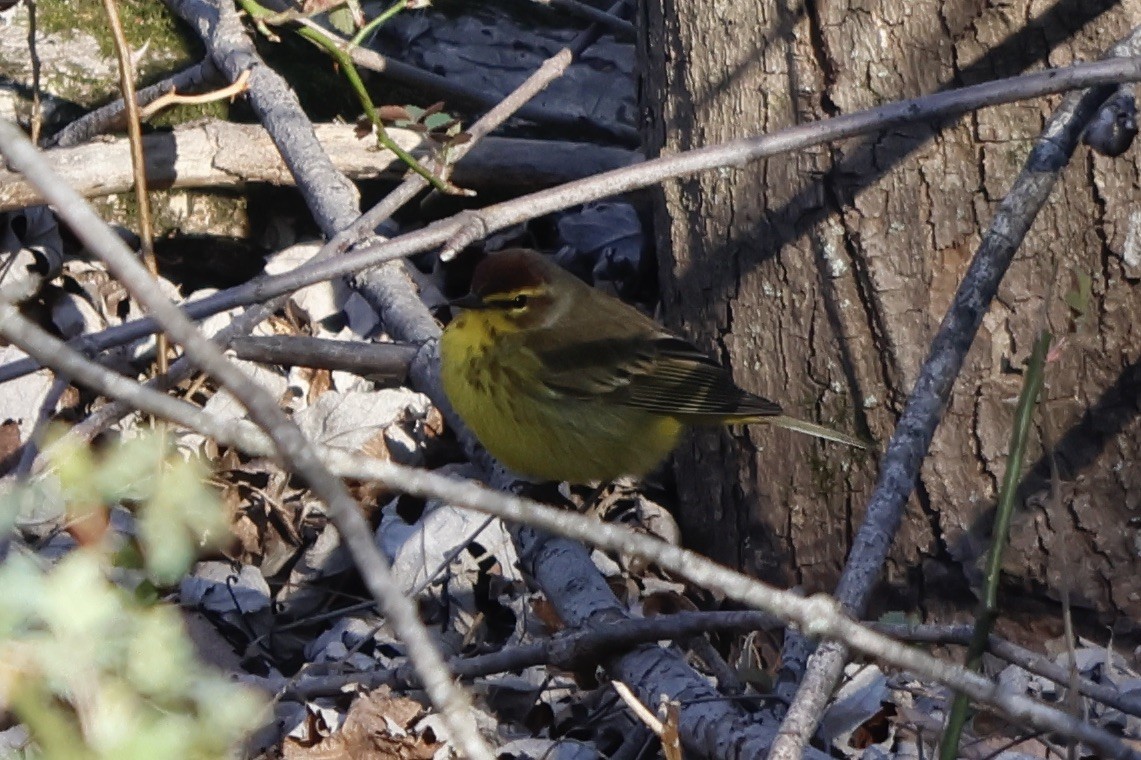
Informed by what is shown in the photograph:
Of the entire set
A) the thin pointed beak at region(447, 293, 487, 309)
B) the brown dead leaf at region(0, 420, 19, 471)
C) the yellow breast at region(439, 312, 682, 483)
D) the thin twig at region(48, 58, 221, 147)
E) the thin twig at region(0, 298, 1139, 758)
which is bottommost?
the brown dead leaf at region(0, 420, 19, 471)

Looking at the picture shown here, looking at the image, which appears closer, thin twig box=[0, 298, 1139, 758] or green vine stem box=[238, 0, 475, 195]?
thin twig box=[0, 298, 1139, 758]

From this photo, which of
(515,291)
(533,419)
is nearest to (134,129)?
(515,291)

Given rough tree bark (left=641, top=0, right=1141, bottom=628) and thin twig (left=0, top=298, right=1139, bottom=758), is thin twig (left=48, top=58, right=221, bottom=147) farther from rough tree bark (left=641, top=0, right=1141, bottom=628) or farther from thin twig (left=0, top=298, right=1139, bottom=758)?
thin twig (left=0, top=298, right=1139, bottom=758)

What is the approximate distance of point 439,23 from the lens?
22.4 feet

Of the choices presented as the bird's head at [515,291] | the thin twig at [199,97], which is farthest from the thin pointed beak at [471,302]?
the thin twig at [199,97]

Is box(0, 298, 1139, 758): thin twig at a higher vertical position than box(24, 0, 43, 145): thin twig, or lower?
higher

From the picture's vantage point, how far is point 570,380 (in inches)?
195

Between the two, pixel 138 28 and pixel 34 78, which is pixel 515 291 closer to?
pixel 34 78

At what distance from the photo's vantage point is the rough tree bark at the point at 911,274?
→ 12.8 feet

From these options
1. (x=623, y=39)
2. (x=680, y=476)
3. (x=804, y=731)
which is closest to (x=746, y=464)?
(x=680, y=476)

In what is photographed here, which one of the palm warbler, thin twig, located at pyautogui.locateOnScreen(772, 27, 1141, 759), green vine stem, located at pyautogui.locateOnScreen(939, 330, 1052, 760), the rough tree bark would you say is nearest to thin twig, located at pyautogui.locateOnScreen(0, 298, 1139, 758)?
green vine stem, located at pyautogui.locateOnScreen(939, 330, 1052, 760)

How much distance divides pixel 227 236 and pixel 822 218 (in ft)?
9.48

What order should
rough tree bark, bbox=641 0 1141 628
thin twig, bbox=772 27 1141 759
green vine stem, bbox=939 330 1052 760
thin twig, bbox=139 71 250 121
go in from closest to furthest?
green vine stem, bbox=939 330 1052 760, thin twig, bbox=772 27 1141 759, rough tree bark, bbox=641 0 1141 628, thin twig, bbox=139 71 250 121

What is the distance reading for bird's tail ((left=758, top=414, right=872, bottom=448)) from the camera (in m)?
4.24
